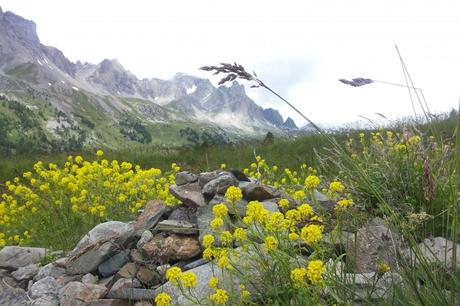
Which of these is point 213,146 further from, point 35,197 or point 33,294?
point 33,294

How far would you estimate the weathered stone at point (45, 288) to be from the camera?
5.14 metres

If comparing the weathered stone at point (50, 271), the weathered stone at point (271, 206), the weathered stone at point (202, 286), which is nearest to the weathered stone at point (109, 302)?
the weathered stone at point (202, 286)

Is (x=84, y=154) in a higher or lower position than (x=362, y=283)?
lower

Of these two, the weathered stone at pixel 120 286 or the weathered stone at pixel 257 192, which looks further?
the weathered stone at pixel 257 192

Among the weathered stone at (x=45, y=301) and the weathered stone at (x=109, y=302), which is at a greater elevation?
the weathered stone at (x=109, y=302)

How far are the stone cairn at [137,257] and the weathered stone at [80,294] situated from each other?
0.4 inches

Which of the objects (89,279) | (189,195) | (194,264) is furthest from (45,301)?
(189,195)

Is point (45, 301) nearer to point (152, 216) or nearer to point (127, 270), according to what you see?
point (127, 270)

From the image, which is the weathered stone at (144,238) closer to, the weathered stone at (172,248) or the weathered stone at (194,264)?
the weathered stone at (172,248)

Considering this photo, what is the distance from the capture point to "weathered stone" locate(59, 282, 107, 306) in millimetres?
4609

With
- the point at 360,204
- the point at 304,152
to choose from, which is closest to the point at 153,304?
the point at 360,204

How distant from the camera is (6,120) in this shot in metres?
199

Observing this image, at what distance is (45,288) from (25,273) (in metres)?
1.01

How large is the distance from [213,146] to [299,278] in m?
17.0
